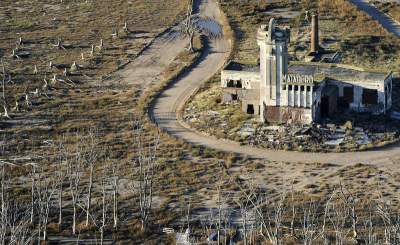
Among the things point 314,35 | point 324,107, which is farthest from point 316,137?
point 314,35

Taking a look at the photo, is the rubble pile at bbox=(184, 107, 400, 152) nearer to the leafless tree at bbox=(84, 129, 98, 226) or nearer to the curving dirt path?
the curving dirt path

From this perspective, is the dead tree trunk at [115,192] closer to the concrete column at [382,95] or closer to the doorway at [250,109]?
the doorway at [250,109]

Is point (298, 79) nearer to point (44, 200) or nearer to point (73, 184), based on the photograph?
point (73, 184)

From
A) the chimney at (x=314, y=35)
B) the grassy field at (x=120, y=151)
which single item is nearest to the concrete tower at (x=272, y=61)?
the grassy field at (x=120, y=151)

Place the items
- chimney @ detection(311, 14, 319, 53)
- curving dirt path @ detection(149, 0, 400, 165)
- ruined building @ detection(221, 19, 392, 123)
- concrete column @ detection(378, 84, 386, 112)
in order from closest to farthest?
curving dirt path @ detection(149, 0, 400, 165)
ruined building @ detection(221, 19, 392, 123)
concrete column @ detection(378, 84, 386, 112)
chimney @ detection(311, 14, 319, 53)

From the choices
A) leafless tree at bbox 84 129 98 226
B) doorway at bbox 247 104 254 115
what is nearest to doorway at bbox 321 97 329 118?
doorway at bbox 247 104 254 115

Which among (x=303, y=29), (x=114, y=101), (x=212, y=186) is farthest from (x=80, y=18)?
(x=212, y=186)
